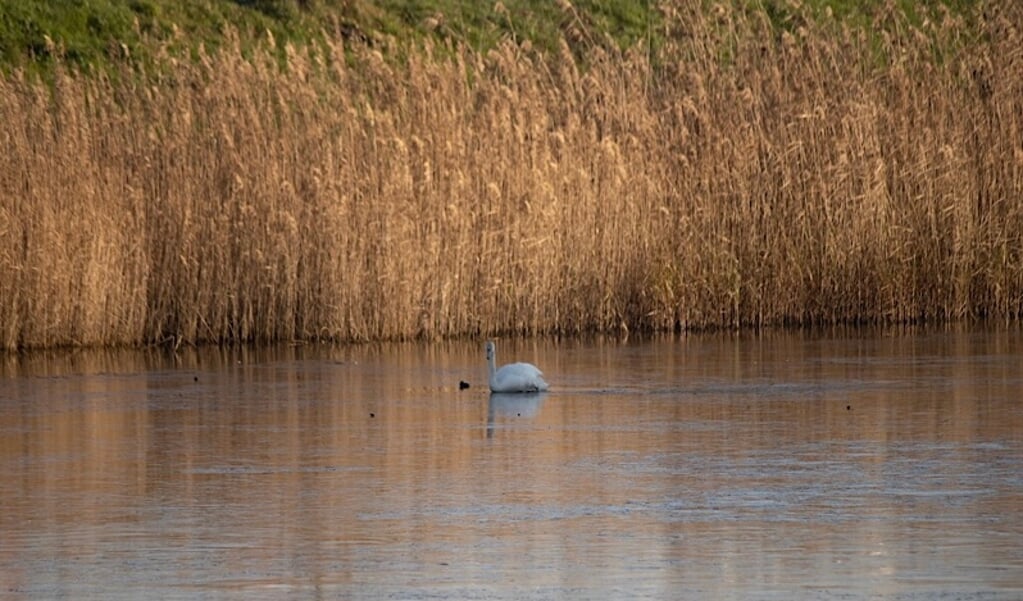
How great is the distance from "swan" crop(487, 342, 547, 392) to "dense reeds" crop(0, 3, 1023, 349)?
447cm

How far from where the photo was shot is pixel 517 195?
18.0 m

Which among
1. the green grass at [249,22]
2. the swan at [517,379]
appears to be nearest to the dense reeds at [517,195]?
the swan at [517,379]

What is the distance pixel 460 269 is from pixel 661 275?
190 centimetres

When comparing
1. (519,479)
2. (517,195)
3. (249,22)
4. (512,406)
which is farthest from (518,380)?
(249,22)

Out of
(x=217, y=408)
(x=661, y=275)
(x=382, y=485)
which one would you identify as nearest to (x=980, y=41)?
(x=661, y=275)

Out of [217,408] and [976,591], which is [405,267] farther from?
[976,591]

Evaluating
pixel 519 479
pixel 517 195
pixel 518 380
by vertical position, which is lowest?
pixel 519 479

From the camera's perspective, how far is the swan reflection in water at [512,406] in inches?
461

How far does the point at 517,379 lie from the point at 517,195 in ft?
17.8

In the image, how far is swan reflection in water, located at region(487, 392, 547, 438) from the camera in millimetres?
11711

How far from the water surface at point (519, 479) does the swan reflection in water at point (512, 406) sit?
4cm

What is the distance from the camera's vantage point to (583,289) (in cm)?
1814

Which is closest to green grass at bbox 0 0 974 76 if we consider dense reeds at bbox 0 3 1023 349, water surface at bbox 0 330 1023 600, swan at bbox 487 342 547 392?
dense reeds at bbox 0 3 1023 349

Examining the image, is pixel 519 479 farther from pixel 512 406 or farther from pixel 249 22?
pixel 249 22
